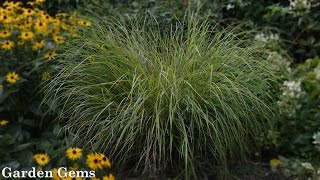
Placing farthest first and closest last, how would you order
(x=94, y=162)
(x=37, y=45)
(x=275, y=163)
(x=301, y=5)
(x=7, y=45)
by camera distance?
1. (x=301, y=5)
2. (x=37, y=45)
3. (x=7, y=45)
4. (x=275, y=163)
5. (x=94, y=162)

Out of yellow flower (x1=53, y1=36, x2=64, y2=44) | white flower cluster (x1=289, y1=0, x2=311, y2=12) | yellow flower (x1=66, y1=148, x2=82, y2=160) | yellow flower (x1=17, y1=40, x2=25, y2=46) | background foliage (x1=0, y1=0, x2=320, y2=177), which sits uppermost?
white flower cluster (x1=289, y1=0, x2=311, y2=12)

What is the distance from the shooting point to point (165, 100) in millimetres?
2805

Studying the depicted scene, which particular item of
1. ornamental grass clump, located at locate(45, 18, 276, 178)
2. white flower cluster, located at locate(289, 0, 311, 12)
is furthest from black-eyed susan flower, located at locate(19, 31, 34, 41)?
white flower cluster, located at locate(289, 0, 311, 12)

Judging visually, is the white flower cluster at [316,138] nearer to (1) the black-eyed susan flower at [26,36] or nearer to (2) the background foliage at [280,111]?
(2) the background foliage at [280,111]

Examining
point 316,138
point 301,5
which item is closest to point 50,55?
point 316,138

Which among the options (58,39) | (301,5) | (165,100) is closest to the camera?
(165,100)

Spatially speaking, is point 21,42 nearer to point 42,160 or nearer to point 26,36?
point 26,36

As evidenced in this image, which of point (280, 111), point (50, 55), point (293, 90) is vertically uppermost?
point (50, 55)

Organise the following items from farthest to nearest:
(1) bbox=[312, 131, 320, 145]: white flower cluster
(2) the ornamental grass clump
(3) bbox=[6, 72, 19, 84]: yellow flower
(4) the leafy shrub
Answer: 1. (4) the leafy shrub
2. (3) bbox=[6, 72, 19, 84]: yellow flower
3. (1) bbox=[312, 131, 320, 145]: white flower cluster
4. (2) the ornamental grass clump

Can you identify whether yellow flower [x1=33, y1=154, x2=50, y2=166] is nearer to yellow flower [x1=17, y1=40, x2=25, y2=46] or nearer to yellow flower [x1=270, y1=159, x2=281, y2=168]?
yellow flower [x1=17, y1=40, x2=25, y2=46]

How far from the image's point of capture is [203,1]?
4.61 meters

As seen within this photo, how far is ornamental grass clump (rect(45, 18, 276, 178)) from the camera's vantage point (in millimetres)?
2719

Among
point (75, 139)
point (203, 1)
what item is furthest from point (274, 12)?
point (75, 139)

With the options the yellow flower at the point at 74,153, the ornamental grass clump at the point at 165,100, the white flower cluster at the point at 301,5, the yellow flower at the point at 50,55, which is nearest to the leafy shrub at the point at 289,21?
the white flower cluster at the point at 301,5
